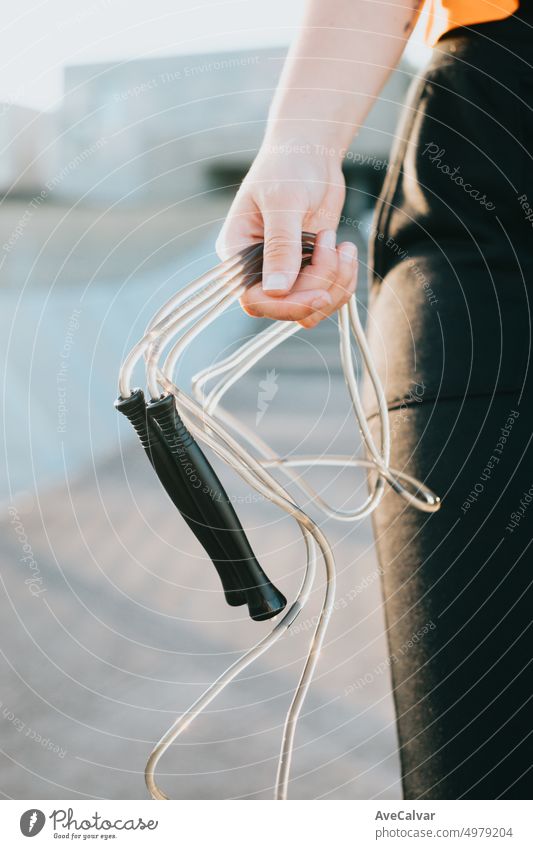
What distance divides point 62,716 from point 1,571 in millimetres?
295

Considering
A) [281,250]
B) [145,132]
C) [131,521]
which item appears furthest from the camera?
[145,132]

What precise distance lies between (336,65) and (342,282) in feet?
0.28

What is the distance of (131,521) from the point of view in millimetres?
1258

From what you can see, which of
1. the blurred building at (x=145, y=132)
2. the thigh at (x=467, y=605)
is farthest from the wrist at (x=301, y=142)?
the blurred building at (x=145, y=132)

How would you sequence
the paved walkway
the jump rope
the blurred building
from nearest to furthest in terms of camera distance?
the jump rope → the paved walkway → the blurred building

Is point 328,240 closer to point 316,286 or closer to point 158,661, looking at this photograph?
point 316,286

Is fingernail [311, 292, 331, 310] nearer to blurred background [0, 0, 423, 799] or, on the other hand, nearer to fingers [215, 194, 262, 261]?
fingers [215, 194, 262, 261]

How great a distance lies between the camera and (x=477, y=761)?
314mm

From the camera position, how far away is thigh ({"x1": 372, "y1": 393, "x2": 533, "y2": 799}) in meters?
0.31

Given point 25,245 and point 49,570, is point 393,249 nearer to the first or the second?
point 49,570

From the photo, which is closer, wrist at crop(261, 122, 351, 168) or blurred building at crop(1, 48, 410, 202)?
wrist at crop(261, 122, 351, 168)
